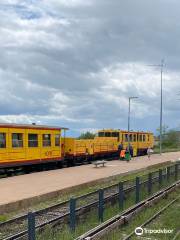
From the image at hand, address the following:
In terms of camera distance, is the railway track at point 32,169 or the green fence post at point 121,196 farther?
the railway track at point 32,169

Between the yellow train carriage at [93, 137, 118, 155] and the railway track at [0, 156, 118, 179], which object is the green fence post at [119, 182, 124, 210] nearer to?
the railway track at [0, 156, 118, 179]

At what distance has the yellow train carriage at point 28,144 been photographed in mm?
23609

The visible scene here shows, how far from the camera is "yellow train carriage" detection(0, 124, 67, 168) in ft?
77.5

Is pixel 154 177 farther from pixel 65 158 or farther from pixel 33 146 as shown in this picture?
pixel 65 158

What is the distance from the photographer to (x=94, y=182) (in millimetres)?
21266

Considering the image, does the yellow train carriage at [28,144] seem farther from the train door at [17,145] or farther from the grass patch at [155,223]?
the grass patch at [155,223]

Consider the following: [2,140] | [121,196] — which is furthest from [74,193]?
[2,140]

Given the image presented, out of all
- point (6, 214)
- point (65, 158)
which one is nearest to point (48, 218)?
point (6, 214)

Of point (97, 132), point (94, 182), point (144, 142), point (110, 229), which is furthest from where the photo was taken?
point (144, 142)

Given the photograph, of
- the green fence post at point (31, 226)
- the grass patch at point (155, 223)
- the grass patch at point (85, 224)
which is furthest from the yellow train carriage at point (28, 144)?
the green fence post at point (31, 226)

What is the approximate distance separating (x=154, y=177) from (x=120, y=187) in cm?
506

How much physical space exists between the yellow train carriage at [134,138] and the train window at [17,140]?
19.3m

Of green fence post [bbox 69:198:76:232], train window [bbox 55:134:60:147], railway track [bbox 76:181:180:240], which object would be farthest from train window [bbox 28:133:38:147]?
green fence post [bbox 69:198:76:232]

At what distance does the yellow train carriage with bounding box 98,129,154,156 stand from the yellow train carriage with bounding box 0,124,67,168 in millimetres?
14174
